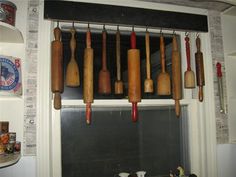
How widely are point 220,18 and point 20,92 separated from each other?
148 cm

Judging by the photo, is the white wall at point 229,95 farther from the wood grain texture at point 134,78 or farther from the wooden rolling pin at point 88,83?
the wooden rolling pin at point 88,83

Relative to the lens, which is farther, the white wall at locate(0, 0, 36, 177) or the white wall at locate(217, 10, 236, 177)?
the white wall at locate(217, 10, 236, 177)

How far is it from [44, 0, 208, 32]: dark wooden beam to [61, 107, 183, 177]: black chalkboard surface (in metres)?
0.57

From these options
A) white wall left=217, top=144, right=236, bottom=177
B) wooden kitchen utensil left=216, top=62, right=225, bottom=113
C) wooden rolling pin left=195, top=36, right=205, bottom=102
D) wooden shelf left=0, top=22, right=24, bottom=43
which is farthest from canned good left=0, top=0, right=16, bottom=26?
white wall left=217, top=144, right=236, bottom=177

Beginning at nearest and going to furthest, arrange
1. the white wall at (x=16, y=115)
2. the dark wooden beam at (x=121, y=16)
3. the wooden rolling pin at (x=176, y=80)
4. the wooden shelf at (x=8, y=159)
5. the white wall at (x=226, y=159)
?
the wooden shelf at (x=8, y=159) < the white wall at (x=16, y=115) < the dark wooden beam at (x=121, y=16) < the wooden rolling pin at (x=176, y=80) < the white wall at (x=226, y=159)

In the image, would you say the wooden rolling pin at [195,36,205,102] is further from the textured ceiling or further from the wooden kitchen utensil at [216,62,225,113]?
the textured ceiling

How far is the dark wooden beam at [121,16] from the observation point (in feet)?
4.29

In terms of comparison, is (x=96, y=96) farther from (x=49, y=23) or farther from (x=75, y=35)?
(x=49, y=23)

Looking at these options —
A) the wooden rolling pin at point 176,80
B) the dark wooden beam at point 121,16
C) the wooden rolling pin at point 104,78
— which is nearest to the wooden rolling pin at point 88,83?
the wooden rolling pin at point 104,78

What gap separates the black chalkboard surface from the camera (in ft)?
4.61

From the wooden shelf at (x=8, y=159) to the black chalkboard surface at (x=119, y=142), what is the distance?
335mm

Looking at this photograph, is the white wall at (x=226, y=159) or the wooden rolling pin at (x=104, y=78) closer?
the wooden rolling pin at (x=104, y=78)

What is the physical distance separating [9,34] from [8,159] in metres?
0.63

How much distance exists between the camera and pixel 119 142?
1481 mm
